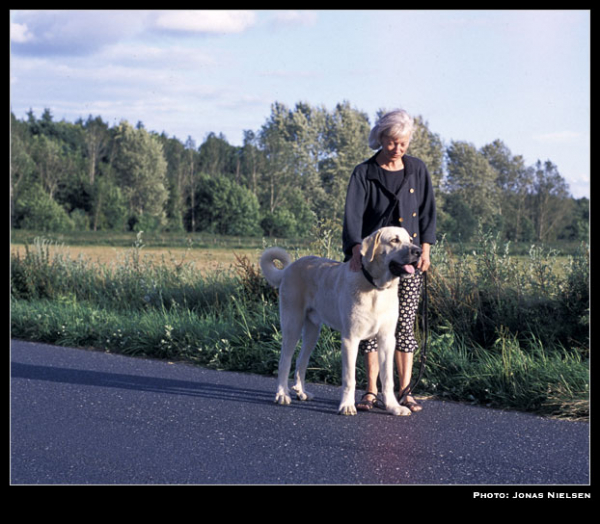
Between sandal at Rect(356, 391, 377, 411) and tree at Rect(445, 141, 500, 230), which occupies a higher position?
tree at Rect(445, 141, 500, 230)

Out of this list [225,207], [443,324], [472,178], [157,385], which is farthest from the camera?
[472,178]

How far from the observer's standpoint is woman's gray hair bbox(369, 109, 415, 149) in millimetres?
5691

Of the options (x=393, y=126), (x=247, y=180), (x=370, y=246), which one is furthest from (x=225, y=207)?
(x=370, y=246)

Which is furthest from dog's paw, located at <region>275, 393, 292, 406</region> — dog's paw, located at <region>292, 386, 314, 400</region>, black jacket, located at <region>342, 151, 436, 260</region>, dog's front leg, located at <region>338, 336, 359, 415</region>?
black jacket, located at <region>342, 151, 436, 260</region>

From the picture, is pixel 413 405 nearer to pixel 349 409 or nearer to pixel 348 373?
pixel 349 409

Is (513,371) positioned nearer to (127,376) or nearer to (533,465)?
(533,465)

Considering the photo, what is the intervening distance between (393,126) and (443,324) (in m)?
2.98

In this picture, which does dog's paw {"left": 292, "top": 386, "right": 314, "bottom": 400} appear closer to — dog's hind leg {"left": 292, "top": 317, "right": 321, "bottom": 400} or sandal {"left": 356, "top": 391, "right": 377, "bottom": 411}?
dog's hind leg {"left": 292, "top": 317, "right": 321, "bottom": 400}

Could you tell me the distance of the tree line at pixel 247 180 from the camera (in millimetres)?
44344

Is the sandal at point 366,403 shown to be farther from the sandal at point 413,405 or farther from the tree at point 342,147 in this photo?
the tree at point 342,147

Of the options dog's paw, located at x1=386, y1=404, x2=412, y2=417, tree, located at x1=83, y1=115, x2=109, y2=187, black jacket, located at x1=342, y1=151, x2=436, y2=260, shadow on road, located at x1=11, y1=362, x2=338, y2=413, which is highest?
tree, located at x1=83, y1=115, x2=109, y2=187

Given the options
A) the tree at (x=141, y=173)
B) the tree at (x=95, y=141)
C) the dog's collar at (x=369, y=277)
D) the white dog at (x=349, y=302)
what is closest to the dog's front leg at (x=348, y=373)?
the white dog at (x=349, y=302)

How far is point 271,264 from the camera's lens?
6.57 metres

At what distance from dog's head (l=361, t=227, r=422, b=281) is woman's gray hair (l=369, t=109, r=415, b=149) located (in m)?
0.81
